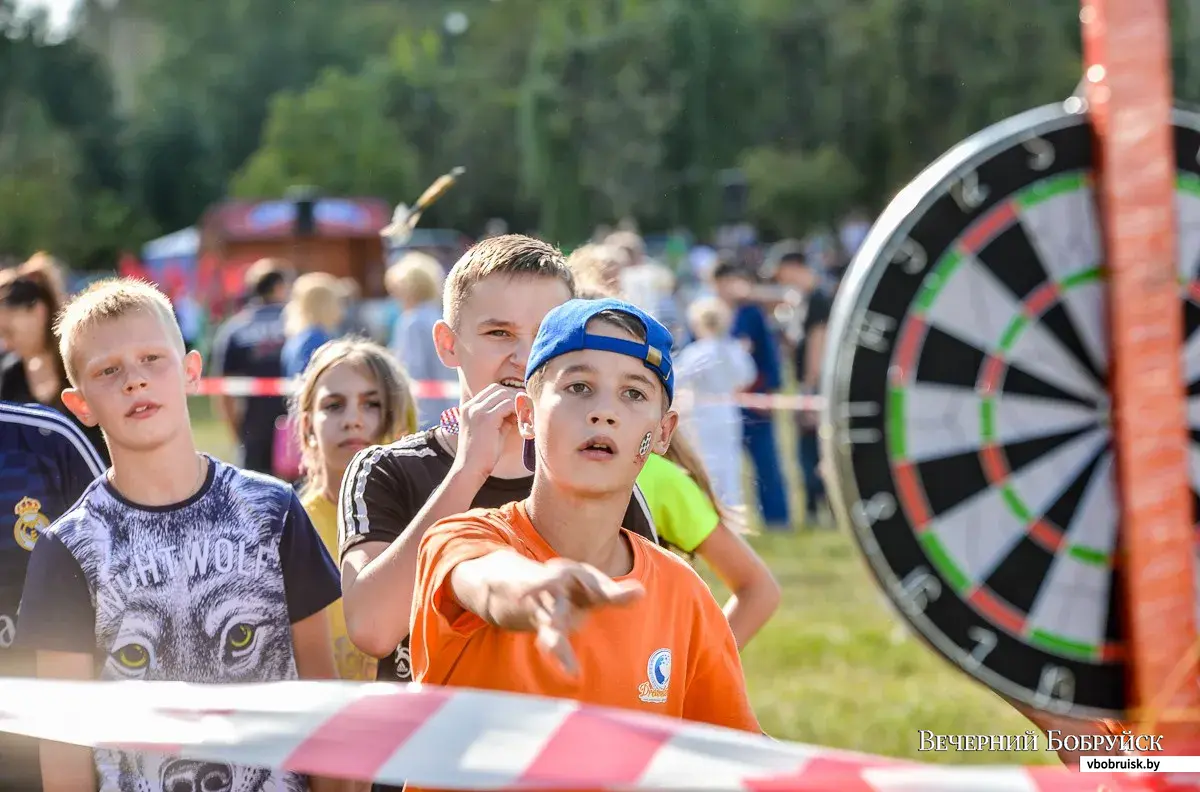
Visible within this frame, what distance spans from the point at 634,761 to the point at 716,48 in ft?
76.4

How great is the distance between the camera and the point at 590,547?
2395 millimetres

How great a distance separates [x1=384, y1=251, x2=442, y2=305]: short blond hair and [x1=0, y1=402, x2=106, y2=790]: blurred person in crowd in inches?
193

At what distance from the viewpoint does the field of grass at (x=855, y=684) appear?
583cm

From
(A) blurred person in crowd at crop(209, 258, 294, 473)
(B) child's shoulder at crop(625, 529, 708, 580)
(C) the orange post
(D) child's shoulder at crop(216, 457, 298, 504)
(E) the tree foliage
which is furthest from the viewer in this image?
(E) the tree foliage

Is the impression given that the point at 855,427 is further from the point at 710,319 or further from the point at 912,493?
the point at 710,319

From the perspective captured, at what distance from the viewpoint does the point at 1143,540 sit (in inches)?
108

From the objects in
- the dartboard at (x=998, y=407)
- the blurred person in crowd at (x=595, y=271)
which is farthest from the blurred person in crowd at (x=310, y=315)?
the dartboard at (x=998, y=407)

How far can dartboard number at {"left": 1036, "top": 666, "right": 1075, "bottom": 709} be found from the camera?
2.84 metres

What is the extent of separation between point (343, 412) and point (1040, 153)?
1.89m

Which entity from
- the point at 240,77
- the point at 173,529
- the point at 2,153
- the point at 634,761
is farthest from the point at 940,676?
the point at 240,77

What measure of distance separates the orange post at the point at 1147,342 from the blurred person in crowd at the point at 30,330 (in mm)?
3193

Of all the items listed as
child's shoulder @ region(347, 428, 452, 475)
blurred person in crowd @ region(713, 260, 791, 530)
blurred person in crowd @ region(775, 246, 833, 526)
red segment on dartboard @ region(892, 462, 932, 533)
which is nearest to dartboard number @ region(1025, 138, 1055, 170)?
red segment on dartboard @ region(892, 462, 932, 533)

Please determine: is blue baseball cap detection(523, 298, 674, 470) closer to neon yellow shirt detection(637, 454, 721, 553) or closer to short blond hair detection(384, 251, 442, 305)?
neon yellow shirt detection(637, 454, 721, 553)

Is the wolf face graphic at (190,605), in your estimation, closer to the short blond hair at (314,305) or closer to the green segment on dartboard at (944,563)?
the green segment on dartboard at (944,563)
